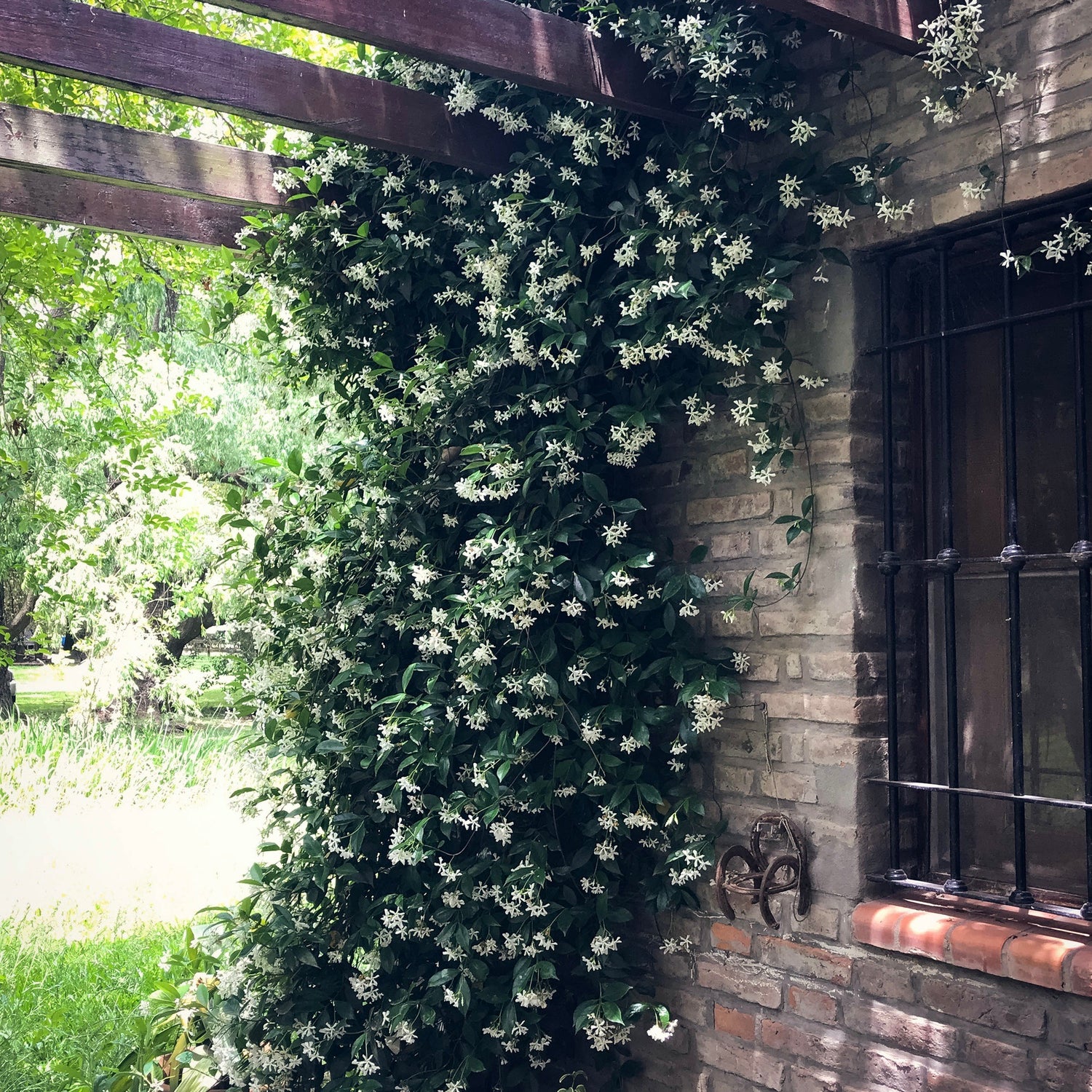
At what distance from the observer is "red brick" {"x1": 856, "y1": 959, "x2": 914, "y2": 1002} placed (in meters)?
2.13

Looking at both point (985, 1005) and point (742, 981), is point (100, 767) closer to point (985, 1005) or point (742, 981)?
point (742, 981)

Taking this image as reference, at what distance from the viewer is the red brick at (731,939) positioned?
249 centimetres

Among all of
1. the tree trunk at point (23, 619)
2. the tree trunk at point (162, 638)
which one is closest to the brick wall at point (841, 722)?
the tree trunk at point (23, 619)

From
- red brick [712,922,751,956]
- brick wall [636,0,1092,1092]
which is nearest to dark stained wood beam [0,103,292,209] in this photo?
brick wall [636,0,1092,1092]

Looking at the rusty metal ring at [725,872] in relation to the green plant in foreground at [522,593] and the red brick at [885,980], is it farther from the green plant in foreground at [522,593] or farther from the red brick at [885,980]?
the red brick at [885,980]

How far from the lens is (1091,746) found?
1.96 metres

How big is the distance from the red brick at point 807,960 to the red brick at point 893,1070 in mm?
152

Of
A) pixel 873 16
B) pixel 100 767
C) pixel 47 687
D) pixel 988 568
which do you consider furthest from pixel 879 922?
pixel 47 687

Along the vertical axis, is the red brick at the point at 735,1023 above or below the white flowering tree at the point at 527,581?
below

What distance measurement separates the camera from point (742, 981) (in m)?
2.49

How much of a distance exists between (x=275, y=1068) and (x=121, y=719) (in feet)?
23.2

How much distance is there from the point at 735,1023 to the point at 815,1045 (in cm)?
25

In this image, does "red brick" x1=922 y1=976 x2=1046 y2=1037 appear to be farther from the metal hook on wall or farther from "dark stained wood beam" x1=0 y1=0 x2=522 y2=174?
"dark stained wood beam" x1=0 y1=0 x2=522 y2=174

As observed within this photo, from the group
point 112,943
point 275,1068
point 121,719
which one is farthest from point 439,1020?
point 121,719
